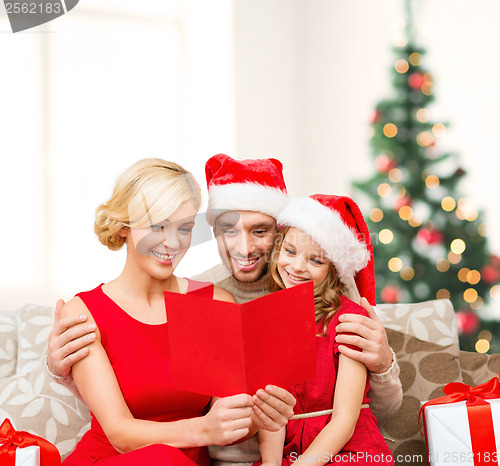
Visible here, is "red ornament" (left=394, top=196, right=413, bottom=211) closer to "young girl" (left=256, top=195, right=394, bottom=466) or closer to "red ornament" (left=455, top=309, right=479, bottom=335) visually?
"red ornament" (left=455, top=309, right=479, bottom=335)

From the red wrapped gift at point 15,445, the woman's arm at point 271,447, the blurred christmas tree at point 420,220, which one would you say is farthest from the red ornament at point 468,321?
the red wrapped gift at point 15,445

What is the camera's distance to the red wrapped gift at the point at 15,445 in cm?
144

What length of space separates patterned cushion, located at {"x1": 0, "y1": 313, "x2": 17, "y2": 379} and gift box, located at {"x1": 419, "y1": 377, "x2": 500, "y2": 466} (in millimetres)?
1453

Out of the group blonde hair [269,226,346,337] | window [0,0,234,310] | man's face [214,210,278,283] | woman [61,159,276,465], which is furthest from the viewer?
window [0,0,234,310]

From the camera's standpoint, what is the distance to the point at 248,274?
1915mm

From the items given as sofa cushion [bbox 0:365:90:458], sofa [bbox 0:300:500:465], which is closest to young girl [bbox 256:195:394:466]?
sofa [bbox 0:300:500:465]

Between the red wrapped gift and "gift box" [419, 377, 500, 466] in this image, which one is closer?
the red wrapped gift

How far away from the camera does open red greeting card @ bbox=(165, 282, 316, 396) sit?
1296mm

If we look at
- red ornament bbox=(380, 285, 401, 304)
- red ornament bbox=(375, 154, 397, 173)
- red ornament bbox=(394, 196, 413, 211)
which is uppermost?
red ornament bbox=(375, 154, 397, 173)

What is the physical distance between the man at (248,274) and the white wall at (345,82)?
2132mm

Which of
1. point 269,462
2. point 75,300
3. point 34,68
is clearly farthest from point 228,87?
point 269,462

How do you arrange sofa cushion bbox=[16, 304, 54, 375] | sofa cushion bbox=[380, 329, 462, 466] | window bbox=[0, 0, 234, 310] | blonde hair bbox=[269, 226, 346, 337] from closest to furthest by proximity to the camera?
blonde hair bbox=[269, 226, 346, 337] → sofa cushion bbox=[380, 329, 462, 466] → sofa cushion bbox=[16, 304, 54, 375] → window bbox=[0, 0, 234, 310]

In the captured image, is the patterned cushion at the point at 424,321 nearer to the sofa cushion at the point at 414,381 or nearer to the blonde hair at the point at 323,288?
the sofa cushion at the point at 414,381

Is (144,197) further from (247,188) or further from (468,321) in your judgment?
(468,321)
